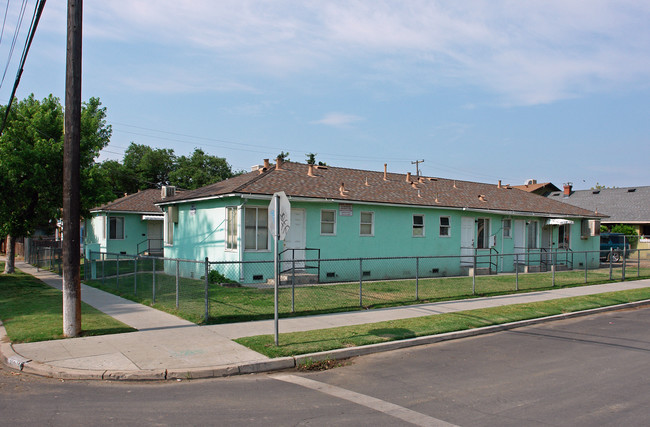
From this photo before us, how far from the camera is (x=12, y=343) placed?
8.77 meters

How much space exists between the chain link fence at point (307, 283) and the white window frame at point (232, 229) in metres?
0.68

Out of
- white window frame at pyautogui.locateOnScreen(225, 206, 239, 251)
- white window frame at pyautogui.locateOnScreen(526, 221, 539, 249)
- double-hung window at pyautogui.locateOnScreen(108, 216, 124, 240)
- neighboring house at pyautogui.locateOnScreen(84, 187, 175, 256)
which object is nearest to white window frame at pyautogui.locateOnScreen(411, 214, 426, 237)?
white window frame at pyautogui.locateOnScreen(526, 221, 539, 249)

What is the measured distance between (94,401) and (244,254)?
11.2 metres

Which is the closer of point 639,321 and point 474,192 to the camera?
point 639,321

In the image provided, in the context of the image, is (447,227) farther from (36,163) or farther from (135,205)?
(135,205)

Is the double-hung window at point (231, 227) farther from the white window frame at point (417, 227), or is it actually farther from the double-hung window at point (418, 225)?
the double-hung window at point (418, 225)

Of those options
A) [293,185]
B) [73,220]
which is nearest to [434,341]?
[73,220]

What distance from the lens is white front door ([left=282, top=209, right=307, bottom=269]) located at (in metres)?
18.5

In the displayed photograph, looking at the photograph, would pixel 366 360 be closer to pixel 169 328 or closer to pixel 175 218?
pixel 169 328

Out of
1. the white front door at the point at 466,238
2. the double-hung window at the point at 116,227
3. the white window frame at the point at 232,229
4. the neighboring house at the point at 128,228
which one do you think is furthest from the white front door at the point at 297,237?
the double-hung window at the point at 116,227

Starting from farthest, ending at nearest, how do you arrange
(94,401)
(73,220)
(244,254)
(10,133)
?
(10,133)
(244,254)
(73,220)
(94,401)

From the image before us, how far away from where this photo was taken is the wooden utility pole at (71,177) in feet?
30.5

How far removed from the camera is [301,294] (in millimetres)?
14812

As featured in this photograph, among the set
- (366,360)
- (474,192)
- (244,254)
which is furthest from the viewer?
(474,192)
